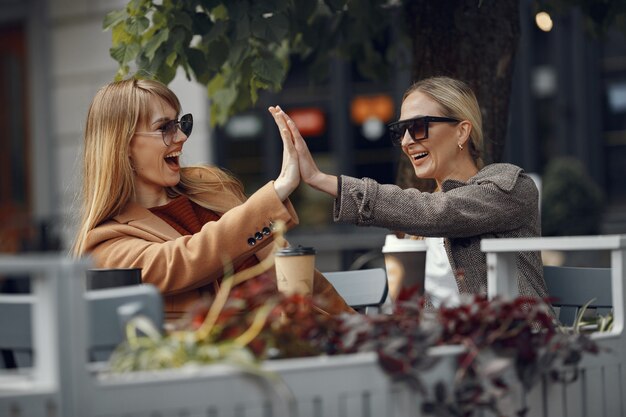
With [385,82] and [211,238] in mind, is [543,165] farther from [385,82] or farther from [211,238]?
[211,238]

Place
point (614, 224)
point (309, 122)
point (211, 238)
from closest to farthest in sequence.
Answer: point (211, 238)
point (614, 224)
point (309, 122)

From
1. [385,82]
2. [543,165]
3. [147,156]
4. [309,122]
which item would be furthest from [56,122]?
[147,156]

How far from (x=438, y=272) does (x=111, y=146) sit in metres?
1.14

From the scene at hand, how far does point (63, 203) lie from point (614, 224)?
5.64 meters

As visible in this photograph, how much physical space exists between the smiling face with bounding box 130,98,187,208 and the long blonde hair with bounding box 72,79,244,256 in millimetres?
24

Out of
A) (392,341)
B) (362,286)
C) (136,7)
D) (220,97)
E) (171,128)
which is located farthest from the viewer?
(220,97)

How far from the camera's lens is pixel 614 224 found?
393 inches

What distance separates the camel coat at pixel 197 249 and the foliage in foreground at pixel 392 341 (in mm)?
807

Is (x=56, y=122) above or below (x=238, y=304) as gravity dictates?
above

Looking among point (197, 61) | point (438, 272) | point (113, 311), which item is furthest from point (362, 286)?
point (113, 311)

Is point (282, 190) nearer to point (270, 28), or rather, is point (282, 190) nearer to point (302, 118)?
point (270, 28)

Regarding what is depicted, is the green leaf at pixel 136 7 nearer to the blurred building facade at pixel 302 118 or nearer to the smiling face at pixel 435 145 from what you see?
the smiling face at pixel 435 145

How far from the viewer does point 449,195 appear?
11.3 feet

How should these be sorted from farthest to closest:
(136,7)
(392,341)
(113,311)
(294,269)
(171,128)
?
(136,7), (171,128), (294,269), (113,311), (392,341)
